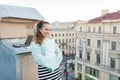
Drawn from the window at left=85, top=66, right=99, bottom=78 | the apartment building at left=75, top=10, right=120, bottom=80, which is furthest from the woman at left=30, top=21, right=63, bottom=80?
the window at left=85, top=66, right=99, bottom=78

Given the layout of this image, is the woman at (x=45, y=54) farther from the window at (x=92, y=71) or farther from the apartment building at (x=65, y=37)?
the apartment building at (x=65, y=37)

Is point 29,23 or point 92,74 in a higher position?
point 29,23

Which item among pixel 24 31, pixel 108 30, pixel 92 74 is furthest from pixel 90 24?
pixel 24 31

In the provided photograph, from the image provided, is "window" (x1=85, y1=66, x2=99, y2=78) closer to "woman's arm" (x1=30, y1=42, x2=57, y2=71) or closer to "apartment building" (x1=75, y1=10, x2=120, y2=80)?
"apartment building" (x1=75, y1=10, x2=120, y2=80)

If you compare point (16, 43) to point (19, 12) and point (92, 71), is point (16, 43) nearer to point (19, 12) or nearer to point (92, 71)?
point (19, 12)

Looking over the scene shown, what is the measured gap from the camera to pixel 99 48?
2622cm

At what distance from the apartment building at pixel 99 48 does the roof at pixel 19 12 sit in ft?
66.4

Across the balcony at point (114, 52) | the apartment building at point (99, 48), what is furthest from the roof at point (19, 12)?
the balcony at point (114, 52)

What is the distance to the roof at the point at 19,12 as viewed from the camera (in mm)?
3022

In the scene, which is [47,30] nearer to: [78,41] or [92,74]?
[92,74]

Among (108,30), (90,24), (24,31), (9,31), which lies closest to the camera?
(9,31)

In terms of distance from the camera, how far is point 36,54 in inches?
102

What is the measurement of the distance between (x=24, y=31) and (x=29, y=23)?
0.51 feet

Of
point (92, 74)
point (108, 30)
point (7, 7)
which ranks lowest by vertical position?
point (92, 74)
